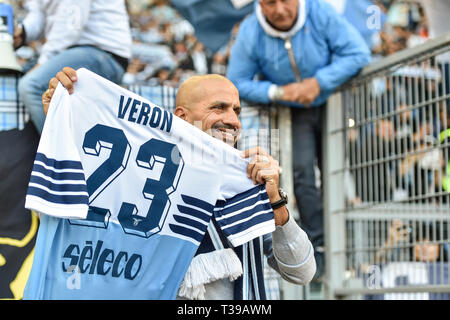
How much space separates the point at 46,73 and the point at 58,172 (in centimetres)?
150

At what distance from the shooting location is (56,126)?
9.61ft

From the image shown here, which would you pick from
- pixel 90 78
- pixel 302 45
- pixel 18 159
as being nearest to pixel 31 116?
pixel 18 159

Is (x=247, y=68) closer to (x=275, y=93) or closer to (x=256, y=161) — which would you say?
(x=275, y=93)

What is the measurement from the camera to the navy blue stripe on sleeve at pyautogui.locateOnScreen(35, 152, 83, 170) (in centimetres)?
286

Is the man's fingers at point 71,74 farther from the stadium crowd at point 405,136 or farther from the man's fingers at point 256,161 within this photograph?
the stadium crowd at point 405,136

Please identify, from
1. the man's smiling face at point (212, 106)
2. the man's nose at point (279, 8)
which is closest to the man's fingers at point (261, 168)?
the man's smiling face at point (212, 106)

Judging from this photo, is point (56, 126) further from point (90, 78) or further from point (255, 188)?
point (255, 188)

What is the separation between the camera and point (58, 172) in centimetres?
287

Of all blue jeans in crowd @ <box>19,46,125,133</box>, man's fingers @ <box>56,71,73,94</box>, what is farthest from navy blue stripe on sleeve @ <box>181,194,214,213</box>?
blue jeans in crowd @ <box>19,46,125,133</box>

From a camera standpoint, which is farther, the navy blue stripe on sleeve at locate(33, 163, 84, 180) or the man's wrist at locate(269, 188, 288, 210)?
the man's wrist at locate(269, 188, 288, 210)

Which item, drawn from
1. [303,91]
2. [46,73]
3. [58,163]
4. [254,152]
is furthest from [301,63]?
[58,163]

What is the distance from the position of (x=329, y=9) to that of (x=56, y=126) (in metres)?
2.63

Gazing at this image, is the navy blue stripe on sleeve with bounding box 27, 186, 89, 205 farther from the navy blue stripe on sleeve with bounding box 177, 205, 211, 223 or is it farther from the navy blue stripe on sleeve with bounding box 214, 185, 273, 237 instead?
the navy blue stripe on sleeve with bounding box 214, 185, 273, 237

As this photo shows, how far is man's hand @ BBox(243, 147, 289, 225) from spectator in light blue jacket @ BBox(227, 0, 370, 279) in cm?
190
